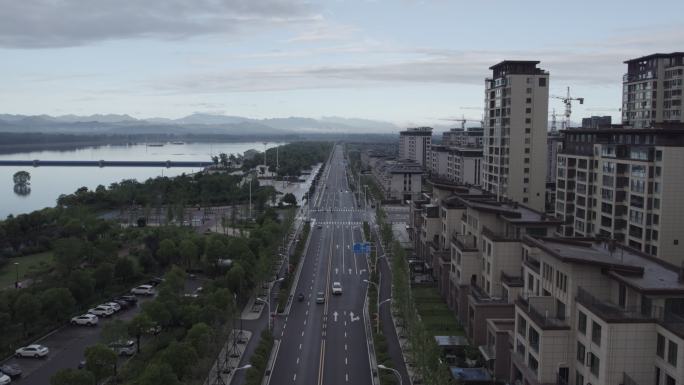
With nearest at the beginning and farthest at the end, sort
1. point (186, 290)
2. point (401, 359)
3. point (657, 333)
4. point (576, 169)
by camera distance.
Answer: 1. point (657, 333)
2. point (401, 359)
3. point (186, 290)
4. point (576, 169)

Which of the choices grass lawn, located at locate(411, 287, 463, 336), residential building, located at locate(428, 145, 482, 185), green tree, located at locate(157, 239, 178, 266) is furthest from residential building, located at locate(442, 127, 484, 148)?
green tree, located at locate(157, 239, 178, 266)

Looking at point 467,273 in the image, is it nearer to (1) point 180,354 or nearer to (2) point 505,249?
(2) point 505,249

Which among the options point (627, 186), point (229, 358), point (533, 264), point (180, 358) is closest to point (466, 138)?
point (627, 186)

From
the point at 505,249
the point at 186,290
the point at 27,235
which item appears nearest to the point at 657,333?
the point at 505,249

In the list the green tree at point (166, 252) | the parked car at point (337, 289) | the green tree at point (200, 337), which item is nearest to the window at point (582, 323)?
the green tree at point (200, 337)

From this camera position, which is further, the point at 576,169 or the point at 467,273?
the point at 576,169

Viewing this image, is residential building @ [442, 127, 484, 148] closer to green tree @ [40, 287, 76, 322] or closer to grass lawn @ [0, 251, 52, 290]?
grass lawn @ [0, 251, 52, 290]

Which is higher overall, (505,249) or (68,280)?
(505,249)
